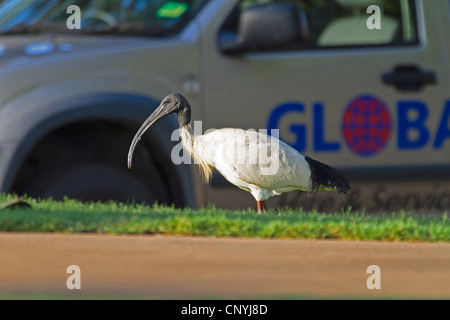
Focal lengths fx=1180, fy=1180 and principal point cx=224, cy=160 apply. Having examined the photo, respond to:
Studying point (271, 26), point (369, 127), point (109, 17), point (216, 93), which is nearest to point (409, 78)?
point (369, 127)

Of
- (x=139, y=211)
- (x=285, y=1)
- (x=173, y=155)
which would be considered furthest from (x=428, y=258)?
(x=285, y=1)

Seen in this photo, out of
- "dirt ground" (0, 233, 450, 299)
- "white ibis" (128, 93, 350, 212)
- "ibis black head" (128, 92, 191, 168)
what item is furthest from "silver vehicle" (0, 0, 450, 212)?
"dirt ground" (0, 233, 450, 299)

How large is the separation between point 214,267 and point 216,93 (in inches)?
93.6

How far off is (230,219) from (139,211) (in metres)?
0.53

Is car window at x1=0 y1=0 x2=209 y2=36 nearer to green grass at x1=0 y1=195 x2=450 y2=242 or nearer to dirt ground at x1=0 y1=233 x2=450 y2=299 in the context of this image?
green grass at x1=0 y1=195 x2=450 y2=242

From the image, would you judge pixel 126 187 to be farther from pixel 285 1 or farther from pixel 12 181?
pixel 285 1

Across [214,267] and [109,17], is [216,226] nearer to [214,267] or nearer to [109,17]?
[214,267]

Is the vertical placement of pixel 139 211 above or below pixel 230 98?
below

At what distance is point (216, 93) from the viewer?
21.3ft

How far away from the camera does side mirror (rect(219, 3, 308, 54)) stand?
6.24 metres

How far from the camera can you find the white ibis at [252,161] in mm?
4730

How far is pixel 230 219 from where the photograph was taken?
15.7 ft
